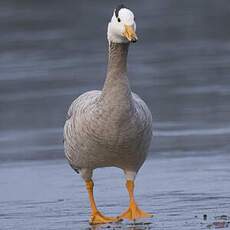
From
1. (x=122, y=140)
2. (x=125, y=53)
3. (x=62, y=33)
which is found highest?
(x=125, y=53)

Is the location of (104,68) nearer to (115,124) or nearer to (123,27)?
(115,124)

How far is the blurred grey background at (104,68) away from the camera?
14.4 meters

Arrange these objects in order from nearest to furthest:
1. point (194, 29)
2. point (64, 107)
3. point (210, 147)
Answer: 1. point (210, 147)
2. point (64, 107)
3. point (194, 29)

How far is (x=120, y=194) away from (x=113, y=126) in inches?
57.8

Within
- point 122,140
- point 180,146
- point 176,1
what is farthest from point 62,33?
point 122,140

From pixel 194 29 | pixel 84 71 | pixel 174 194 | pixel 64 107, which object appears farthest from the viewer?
pixel 194 29

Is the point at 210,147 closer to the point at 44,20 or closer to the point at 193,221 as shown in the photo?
the point at 193,221

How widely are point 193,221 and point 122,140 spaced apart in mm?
1070

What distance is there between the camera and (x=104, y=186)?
38.3 feet

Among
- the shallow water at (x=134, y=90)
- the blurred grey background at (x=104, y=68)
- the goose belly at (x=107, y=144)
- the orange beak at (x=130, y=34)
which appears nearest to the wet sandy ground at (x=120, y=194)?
the shallow water at (x=134, y=90)

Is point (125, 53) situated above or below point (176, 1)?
above

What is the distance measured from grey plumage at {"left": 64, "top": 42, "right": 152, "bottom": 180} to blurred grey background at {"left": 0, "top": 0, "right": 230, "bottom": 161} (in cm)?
267

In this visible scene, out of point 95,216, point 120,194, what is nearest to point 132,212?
point 95,216

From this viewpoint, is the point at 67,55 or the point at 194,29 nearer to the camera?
the point at 67,55
